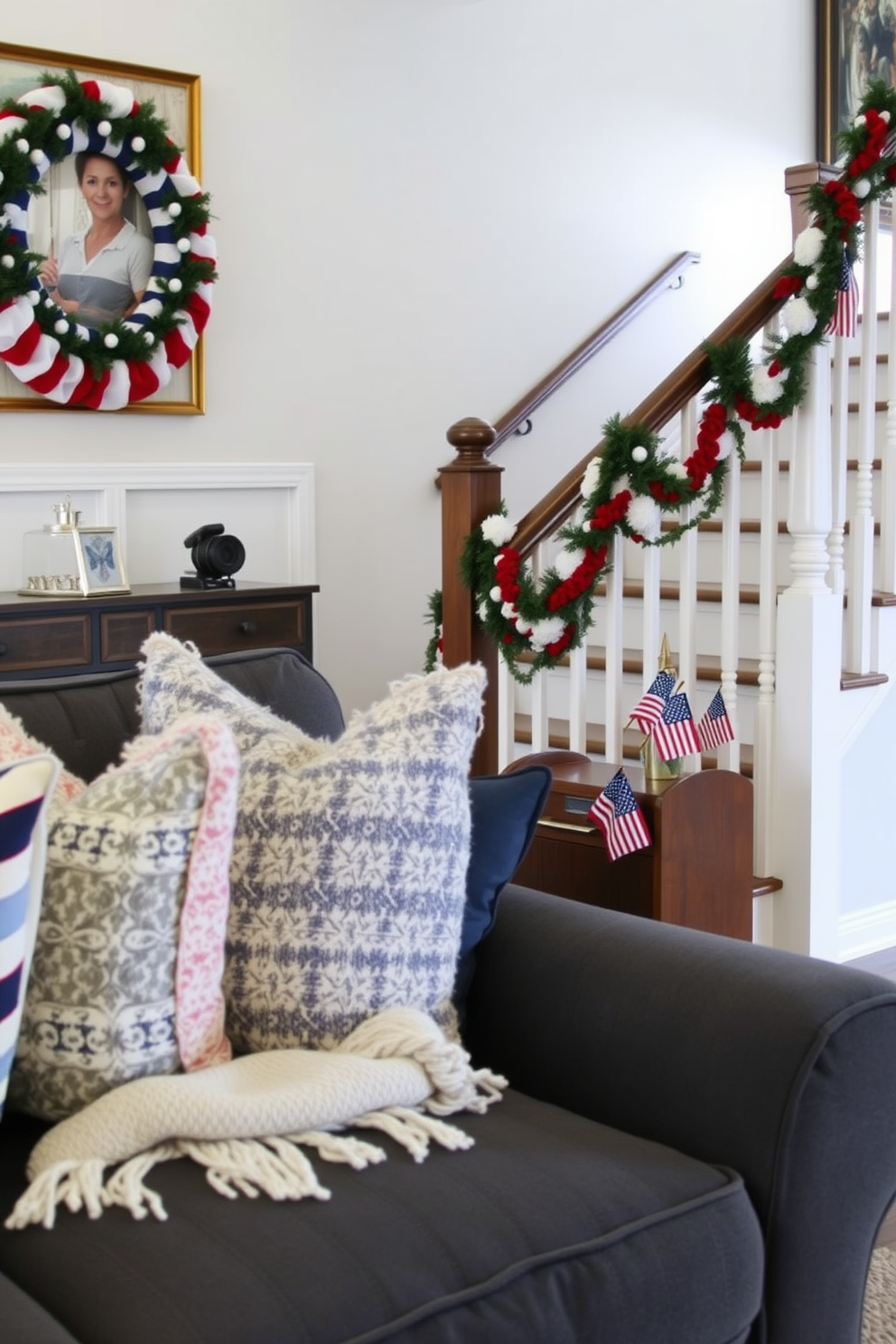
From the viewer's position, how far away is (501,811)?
1.93m

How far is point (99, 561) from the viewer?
407 cm

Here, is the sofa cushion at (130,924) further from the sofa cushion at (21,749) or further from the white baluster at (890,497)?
the white baluster at (890,497)

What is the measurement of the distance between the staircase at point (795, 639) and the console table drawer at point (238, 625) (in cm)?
76

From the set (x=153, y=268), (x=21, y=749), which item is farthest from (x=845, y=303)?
(x=21, y=749)

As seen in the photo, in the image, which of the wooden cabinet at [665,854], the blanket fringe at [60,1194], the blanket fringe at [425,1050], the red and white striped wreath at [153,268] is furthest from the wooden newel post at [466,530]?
the blanket fringe at [60,1194]

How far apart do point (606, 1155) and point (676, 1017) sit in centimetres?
20

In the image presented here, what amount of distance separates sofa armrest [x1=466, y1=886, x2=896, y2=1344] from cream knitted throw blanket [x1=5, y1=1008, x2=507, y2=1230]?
23cm

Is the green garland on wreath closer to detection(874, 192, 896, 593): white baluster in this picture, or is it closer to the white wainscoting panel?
the white wainscoting panel

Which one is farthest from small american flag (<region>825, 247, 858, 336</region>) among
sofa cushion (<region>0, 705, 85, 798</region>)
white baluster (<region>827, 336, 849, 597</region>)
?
sofa cushion (<region>0, 705, 85, 798</region>)

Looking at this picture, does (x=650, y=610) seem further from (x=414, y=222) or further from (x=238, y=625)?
(x=414, y=222)

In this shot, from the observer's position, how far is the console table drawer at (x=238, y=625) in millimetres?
4113

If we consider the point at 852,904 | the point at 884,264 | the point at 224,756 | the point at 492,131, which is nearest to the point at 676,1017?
the point at 224,756

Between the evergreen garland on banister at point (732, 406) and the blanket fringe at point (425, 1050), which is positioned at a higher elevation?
the evergreen garland on banister at point (732, 406)

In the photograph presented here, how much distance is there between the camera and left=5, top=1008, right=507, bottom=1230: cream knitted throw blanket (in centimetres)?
146
